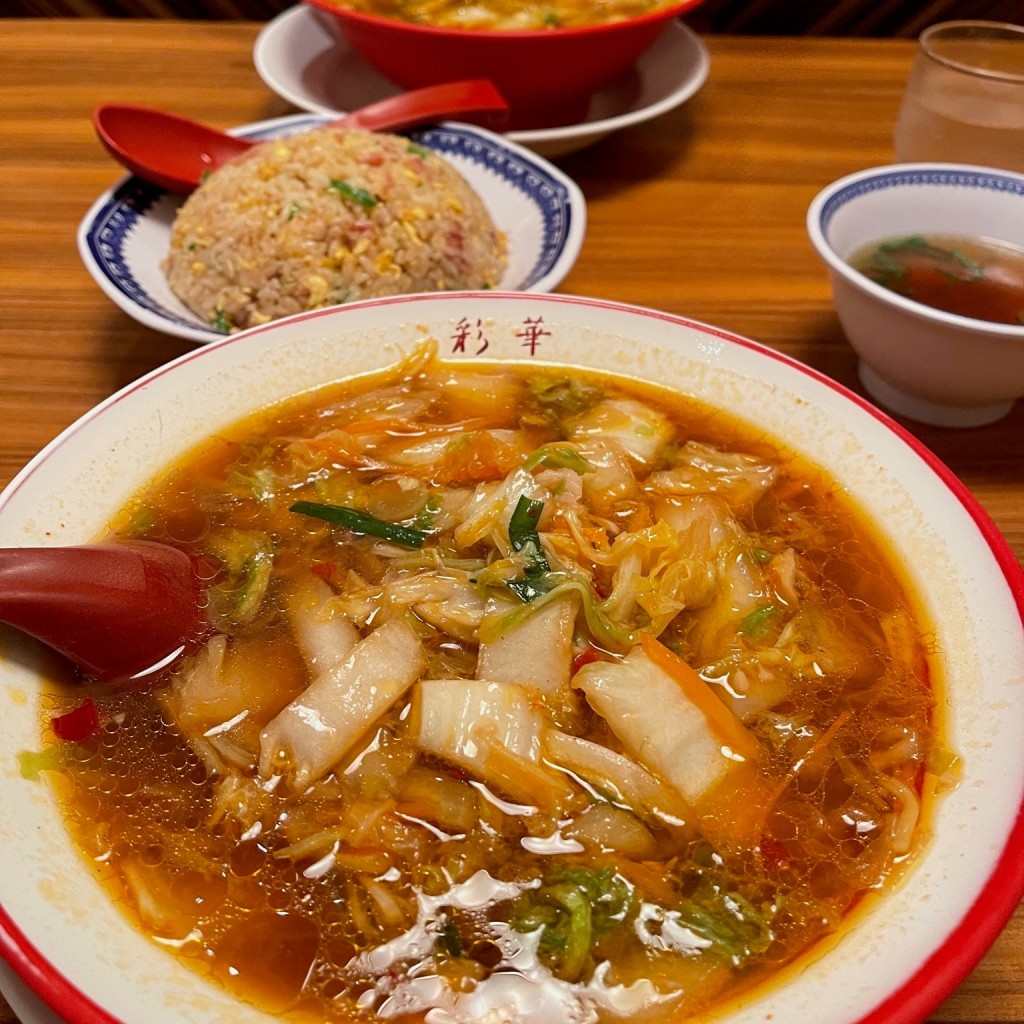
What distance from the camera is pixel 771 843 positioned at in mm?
1215

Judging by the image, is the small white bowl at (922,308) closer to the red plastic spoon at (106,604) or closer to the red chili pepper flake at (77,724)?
the red plastic spoon at (106,604)

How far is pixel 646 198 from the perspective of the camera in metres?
3.05

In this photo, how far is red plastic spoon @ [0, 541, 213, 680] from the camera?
1.17 meters

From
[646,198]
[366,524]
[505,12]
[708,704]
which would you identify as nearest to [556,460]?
[366,524]

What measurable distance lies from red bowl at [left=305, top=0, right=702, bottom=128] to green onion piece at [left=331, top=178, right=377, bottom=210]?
2.91 feet

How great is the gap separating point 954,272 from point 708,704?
5.36 ft

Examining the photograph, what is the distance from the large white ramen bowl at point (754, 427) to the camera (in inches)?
37.8

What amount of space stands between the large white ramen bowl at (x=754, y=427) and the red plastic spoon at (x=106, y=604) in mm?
89

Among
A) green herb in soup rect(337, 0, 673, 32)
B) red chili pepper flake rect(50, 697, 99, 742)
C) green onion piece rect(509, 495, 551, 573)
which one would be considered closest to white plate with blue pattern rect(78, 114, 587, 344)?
green herb in soup rect(337, 0, 673, 32)

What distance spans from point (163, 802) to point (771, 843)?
839 mm

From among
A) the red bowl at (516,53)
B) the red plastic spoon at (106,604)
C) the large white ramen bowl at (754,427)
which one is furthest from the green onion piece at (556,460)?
the red bowl at (516,53)

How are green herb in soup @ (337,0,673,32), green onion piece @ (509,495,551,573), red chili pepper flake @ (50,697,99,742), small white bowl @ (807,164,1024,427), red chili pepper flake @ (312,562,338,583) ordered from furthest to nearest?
1. green herb in soup @ (337,0,673,32)
2. small white bowl @ (807,164,1024,427)
3. red chili pepper flake @ (312,562,338,583)
4. green onion piece @ (509,495,551,573)
5. red chili pepper flake @ (50,697,99,742)

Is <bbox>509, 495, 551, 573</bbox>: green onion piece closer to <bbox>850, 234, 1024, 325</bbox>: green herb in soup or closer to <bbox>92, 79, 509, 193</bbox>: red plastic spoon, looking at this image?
<bbox>850, 234, 1024, 325</bbox>: green herb in soup

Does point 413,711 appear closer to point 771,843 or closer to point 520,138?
point 771,843
